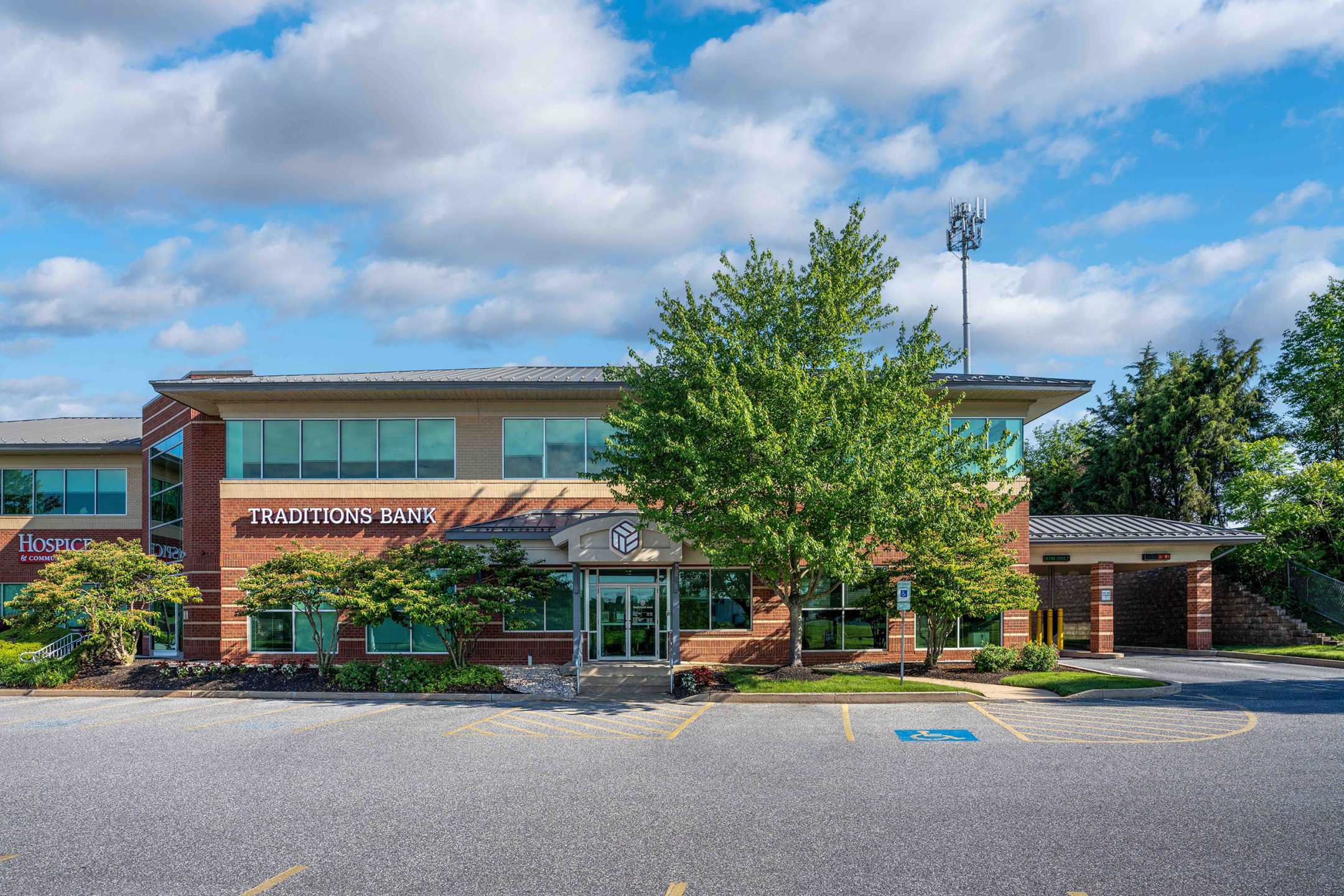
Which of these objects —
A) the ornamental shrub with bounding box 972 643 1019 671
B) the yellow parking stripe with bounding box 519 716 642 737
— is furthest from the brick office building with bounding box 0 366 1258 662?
the yellow parking stripe with bounding box 519 716 642 737

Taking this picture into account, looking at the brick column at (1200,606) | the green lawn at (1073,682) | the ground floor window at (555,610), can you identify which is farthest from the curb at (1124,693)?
the ground floor window at (555,610)

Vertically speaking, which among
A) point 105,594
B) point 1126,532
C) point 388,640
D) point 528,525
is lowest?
point 388,640

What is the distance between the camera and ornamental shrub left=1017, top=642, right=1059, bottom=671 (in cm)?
2345

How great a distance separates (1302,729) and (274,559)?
70.5 ft

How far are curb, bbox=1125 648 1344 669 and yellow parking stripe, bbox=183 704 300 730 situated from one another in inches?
1049

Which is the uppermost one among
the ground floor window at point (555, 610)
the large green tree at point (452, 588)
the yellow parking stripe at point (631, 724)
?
the large green tree at point (452, 588)

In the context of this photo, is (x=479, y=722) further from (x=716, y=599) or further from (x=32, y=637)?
(x=32, y=637)

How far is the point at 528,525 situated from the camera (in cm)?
2406

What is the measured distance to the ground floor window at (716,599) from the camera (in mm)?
25203

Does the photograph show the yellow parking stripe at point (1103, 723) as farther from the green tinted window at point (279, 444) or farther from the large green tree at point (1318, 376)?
the large green tree at point (1318, 376)

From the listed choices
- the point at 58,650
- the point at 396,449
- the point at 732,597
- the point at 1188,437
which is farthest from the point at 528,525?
the point at 1188,437

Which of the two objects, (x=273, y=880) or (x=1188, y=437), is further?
(x=1188, y=437)

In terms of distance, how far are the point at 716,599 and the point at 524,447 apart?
6777mm

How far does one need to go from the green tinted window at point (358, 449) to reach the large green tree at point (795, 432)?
26.6ft
